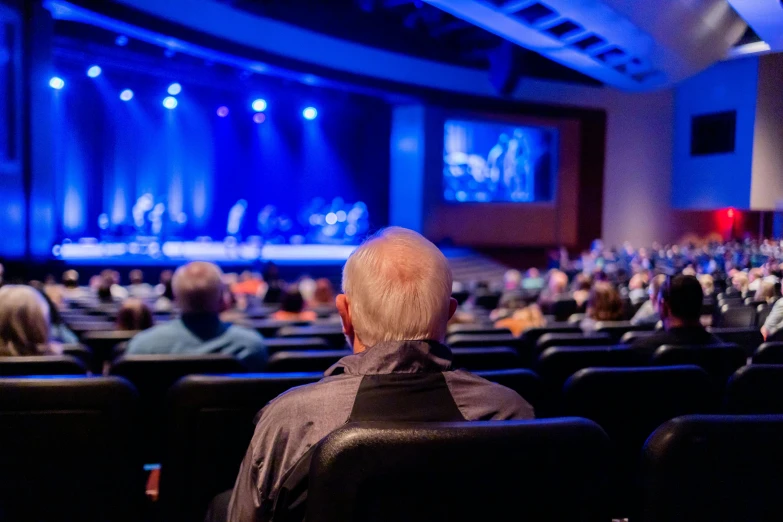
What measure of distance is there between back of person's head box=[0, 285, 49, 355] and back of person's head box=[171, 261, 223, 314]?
1.99 feet

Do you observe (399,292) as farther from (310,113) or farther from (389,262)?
(310,113)

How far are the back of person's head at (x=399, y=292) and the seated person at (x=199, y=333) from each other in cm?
178

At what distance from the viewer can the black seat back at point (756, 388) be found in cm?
198

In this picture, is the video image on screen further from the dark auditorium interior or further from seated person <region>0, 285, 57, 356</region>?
seated person <region>0, 285, 57, 356</region>

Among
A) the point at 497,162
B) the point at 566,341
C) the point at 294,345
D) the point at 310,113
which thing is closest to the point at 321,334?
the point at 294,345

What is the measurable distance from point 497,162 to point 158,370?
14.9 m

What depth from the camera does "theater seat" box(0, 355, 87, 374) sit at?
7.34 feet

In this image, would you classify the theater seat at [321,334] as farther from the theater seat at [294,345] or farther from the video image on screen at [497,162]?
the video image on screen at [497,162]

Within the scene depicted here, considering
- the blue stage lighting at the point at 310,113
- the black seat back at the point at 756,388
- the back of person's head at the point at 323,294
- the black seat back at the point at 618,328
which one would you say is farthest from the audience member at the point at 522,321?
the blue stage lighting at the point at 310,113

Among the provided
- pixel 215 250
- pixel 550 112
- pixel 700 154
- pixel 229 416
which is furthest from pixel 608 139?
pixel 229 416

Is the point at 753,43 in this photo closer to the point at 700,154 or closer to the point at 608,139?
the point at 700,154

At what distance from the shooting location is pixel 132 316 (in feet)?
13.5

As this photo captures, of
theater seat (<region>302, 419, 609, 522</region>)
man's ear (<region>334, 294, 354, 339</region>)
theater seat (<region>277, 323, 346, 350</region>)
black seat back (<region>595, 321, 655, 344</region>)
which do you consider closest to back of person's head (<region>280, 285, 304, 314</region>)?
theater seat (<region>277, 323, 346, 350</region>)

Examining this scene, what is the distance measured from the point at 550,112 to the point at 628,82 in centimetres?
343
